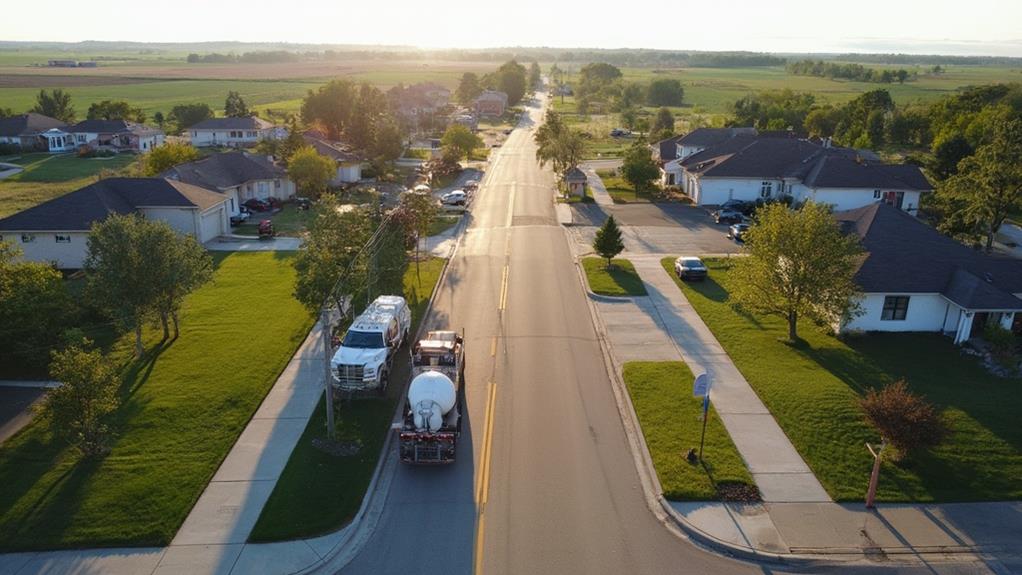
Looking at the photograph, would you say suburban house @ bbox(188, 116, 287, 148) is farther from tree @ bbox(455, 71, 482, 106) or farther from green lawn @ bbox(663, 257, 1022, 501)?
tree @ bbox(455, 71, 482, 106)

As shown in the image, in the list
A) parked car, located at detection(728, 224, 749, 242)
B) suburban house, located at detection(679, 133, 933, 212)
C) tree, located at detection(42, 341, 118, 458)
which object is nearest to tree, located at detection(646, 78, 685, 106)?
suburban house, located at detection(679, 133, 933, 212)

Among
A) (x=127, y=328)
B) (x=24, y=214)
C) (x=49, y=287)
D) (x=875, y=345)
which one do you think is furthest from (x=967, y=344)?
(x=24, y=214)

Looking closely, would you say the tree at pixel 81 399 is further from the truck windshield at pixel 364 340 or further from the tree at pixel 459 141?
the tree at pixel 459 141

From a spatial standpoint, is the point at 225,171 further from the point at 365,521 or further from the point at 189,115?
the point at 189,115

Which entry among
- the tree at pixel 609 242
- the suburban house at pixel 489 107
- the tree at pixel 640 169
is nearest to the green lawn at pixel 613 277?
the tree at pixel 609 242

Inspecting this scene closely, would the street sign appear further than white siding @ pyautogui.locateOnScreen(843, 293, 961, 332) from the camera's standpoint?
No

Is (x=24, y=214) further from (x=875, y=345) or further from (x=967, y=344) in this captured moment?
(x=967, y=344)
